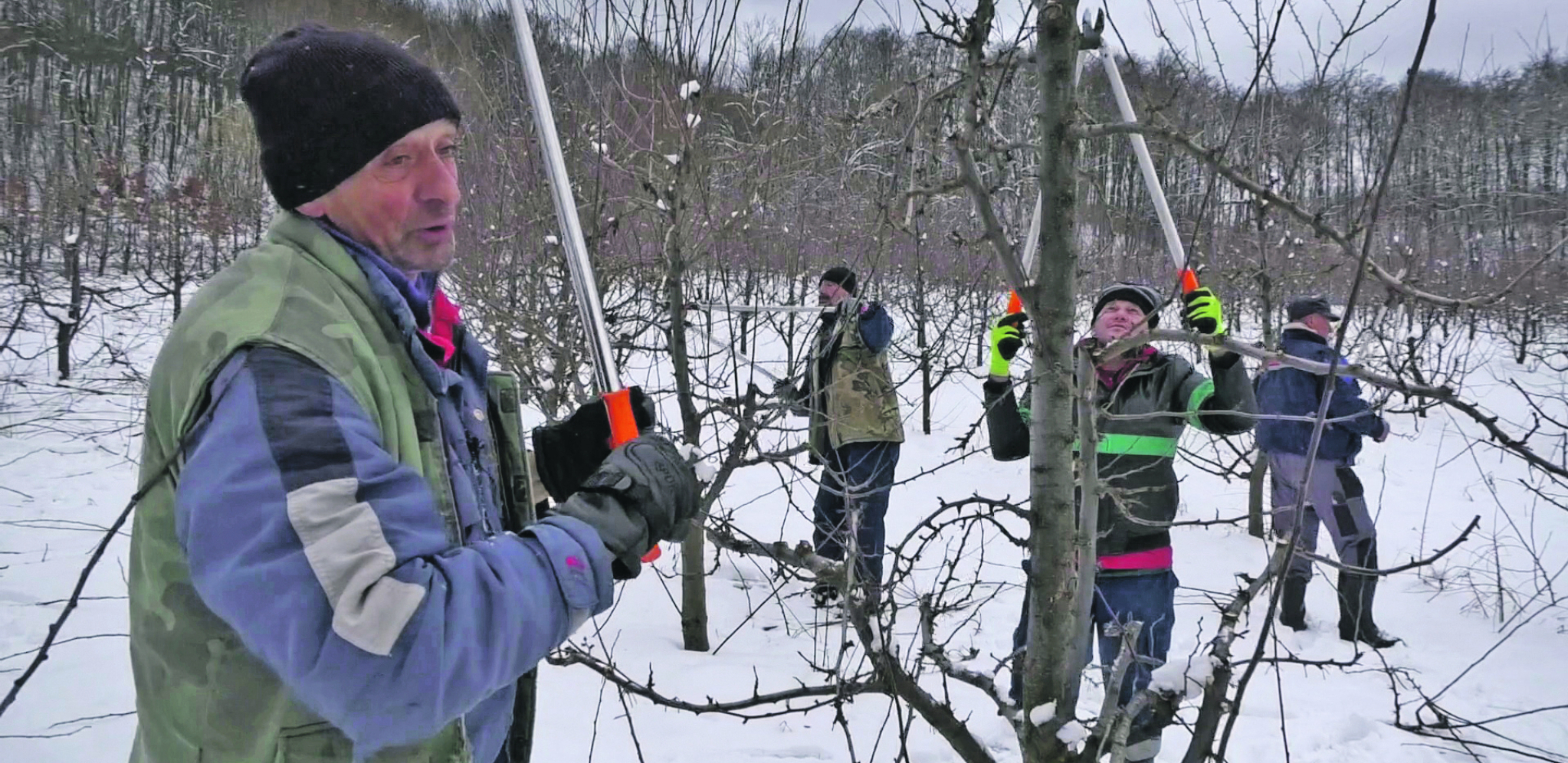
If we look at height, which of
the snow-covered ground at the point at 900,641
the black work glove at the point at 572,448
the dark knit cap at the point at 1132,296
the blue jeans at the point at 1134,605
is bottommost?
the snow-covered ground at the point at 900,641

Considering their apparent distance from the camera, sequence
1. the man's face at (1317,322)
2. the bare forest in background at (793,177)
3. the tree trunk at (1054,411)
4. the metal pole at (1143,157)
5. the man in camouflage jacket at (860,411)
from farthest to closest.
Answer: the man in camouflage jacket at (860,411) → the man's face at (1317,322) → the bare forest in background at (793,177) → the metal pole at (1143,157) → the tree trunk at (1054,411)

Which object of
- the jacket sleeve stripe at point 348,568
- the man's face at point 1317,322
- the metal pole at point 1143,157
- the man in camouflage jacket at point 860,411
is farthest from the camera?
the man in camouflage jacket at point 860,411

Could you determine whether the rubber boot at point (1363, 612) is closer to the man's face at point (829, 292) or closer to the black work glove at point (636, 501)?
the man's face at point (829, 292)

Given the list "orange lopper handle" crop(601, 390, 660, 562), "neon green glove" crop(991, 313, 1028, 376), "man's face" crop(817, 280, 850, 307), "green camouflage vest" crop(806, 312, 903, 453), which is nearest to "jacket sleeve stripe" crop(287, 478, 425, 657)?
"orange lopper handle" crop(601, 390, 660, 562)

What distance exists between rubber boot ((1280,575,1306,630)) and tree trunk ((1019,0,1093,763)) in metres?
4.30

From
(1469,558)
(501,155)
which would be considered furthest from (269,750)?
(1469,558)

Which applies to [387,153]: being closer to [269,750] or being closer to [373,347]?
[373,347]

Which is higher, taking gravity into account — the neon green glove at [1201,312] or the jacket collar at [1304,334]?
the neon green glove at [1201,312]

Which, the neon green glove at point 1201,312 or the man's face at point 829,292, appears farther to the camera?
the man's face at point 829,292

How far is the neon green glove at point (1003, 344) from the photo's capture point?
2.85m

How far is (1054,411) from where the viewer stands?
4.45ft

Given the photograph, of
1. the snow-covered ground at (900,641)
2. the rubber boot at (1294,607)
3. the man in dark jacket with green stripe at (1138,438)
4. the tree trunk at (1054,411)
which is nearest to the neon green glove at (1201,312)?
the man in dark jacket with green stripe at (1138,438)

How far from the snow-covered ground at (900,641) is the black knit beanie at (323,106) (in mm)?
1157

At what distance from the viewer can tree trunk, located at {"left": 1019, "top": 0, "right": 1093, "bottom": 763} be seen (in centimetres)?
125
